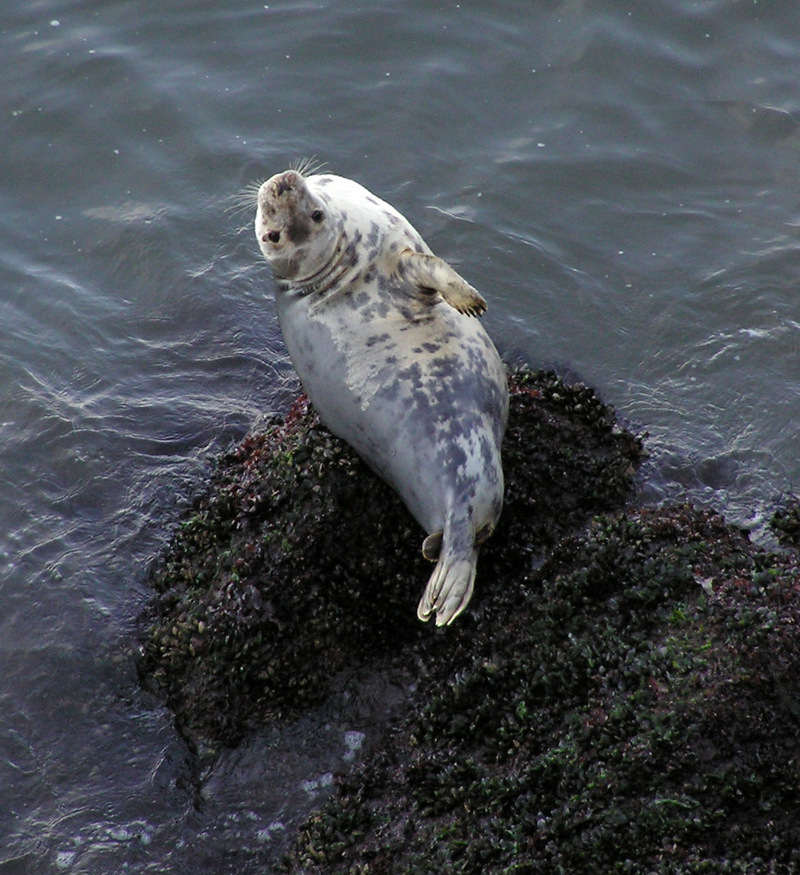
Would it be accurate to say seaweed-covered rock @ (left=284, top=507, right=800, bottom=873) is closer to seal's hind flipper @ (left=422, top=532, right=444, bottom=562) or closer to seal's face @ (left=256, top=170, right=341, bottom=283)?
seal's hind flipper @ (left=422, top=532, right=444, bottom=562)

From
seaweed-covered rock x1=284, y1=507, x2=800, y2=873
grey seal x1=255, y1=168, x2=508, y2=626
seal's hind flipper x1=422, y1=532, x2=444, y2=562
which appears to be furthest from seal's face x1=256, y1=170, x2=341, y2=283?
seaweed-covered rock x1=284, y1=507, x2=800, y2=873

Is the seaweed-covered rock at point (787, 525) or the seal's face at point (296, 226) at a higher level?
the seal's face at point (296, 226)

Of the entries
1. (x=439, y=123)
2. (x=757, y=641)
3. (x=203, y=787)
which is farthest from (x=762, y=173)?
(x=203, y=787)

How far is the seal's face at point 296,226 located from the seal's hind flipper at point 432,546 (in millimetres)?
→ 1857

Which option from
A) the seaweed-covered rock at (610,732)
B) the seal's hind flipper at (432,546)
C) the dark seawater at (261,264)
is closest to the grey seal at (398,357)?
the seal's hind flipper at (432,546)

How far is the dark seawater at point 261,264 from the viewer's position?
5801 mm

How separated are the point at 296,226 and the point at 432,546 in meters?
2.13

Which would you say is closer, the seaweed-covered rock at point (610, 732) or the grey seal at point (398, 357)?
the seaweed-covered rock at point (610, 732)

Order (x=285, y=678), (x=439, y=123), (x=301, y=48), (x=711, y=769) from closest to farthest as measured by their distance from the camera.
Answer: (x=711, y=769)
(x=285, y=678)
(x=439, y=123)
(x=301, y=48)

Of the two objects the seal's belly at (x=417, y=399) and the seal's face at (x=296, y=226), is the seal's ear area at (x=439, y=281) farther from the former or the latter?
the seal's face at (x=296, y=226)

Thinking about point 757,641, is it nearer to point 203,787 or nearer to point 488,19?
point 203,787

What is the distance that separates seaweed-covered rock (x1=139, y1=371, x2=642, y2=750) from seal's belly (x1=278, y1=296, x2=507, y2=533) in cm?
26

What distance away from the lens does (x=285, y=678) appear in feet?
19.1

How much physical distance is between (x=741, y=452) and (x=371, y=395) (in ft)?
8.58
